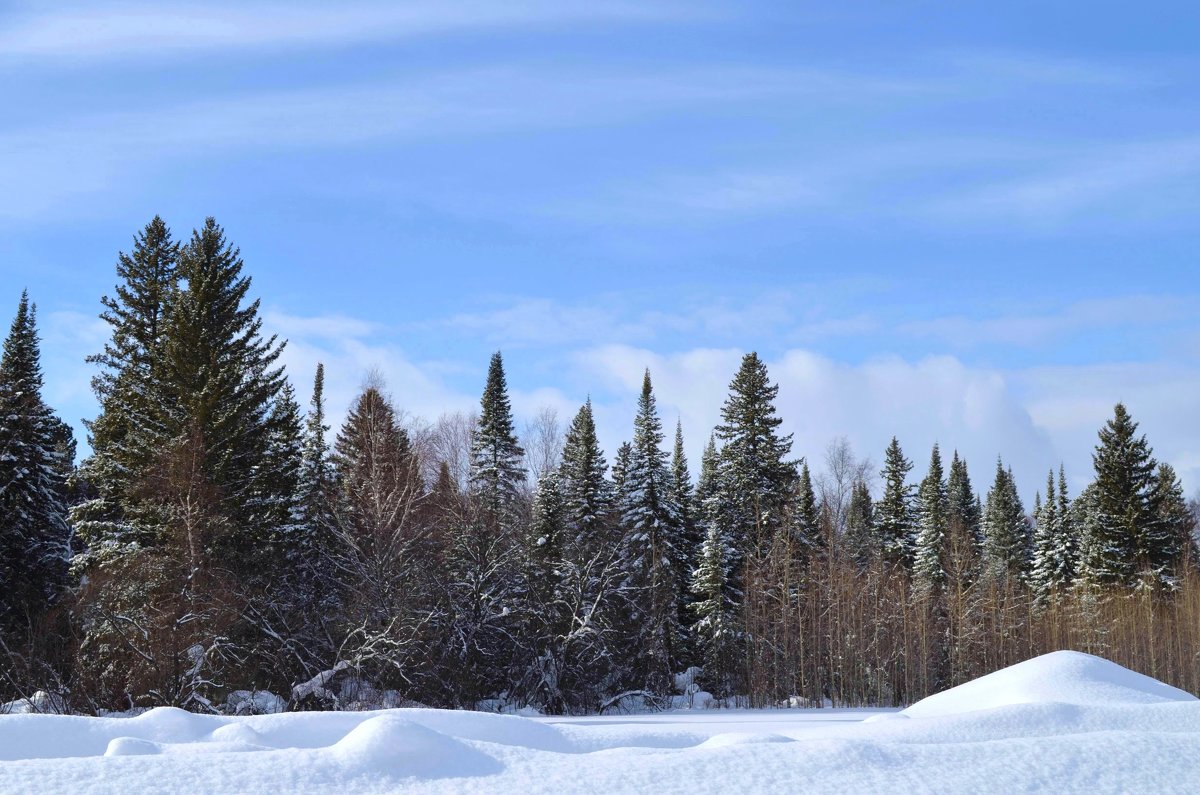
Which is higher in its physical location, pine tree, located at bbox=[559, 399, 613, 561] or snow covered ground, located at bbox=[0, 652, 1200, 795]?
pine tree, located at bbox=[559, 399, 613, 561]

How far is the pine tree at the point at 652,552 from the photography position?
3975cm

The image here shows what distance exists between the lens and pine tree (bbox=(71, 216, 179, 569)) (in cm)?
2727

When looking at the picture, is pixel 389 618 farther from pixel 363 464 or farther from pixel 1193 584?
pixel 1193 584

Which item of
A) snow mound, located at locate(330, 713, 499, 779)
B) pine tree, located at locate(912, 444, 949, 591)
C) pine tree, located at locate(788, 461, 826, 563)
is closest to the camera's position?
snow mound, located at locate(330, 713, 499, 779)

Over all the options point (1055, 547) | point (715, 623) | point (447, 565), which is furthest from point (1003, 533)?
point (447, 565)

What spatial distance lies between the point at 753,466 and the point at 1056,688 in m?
32.8

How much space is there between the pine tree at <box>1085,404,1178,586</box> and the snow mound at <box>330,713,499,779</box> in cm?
5157

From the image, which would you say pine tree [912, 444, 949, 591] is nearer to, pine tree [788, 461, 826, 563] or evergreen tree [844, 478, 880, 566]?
evergreen tree [844, 478, 880, 566]

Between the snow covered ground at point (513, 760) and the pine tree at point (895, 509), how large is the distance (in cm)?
4890

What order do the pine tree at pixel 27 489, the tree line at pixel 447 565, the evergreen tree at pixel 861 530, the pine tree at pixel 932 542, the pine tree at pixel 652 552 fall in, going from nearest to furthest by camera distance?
1. the tree line at pixel 447 565
2. the pine tree at pixel 27 489
3. the pine tree at pixel 652 552
4. the pine tree at pixel 932 542
5. the evergreen tree at pixel 861 530

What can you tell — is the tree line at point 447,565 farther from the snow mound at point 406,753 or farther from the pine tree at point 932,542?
the snow mound at point 406,753

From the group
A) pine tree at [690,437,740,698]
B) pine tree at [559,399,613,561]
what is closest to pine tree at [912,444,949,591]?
pine tree at [690,437,740,698]

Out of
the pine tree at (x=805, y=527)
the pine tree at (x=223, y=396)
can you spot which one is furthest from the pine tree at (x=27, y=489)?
the pine tree at (x=805, y=527)

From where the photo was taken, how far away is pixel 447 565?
108 feet
